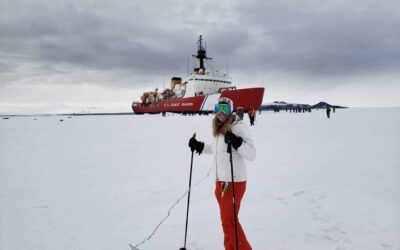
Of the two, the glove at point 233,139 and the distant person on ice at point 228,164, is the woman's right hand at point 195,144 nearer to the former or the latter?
the distant person on ice at point 228,164

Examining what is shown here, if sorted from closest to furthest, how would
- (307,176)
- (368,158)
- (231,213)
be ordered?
(231,213) → (307,176) → (368,158)

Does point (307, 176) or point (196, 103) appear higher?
point (196, 103)

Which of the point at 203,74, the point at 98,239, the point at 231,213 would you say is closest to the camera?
the point at 231,213

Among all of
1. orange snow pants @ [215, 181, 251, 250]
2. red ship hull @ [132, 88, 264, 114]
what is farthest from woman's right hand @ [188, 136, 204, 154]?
red ship hull @ [132, 88, 264, 114]

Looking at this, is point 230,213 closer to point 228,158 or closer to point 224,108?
point 228,158

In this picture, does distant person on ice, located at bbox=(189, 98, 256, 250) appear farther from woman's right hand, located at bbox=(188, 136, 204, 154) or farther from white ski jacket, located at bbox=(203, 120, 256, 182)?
woman's right hand, located at bbox=(188, 136, 204, 154)

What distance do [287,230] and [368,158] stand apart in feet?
16.6

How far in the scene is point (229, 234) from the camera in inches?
109

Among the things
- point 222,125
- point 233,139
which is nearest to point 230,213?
point 233,139

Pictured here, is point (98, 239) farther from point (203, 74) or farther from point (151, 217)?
point (203, 74)

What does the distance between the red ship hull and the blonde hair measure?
3305 cm

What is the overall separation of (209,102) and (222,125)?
1493 inches

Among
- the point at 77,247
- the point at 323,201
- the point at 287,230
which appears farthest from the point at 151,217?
the point at 323,201

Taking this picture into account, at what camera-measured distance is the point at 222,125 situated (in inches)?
108
